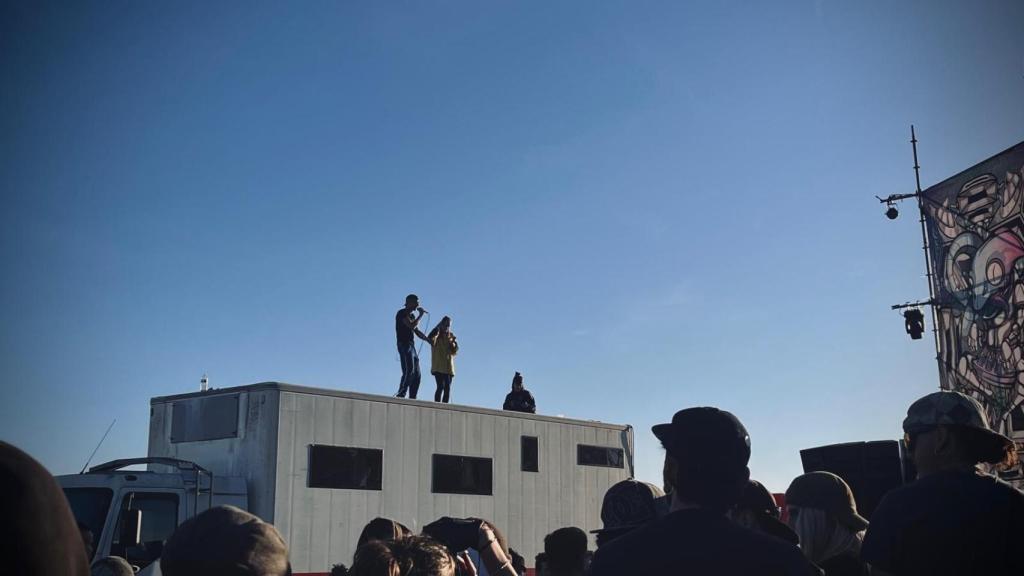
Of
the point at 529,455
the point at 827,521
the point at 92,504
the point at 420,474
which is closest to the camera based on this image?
the point at 827,521

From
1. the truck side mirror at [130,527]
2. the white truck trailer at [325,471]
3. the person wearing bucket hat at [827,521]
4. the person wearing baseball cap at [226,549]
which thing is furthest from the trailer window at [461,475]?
the person wearing baseball cap at [226,549]

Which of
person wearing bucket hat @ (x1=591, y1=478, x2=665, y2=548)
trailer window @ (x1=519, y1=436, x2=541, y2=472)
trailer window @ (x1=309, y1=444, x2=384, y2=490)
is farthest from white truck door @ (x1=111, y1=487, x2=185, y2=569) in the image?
person wearing bucket hat @ (x1=591, y1=478, x2=665, y2=548)

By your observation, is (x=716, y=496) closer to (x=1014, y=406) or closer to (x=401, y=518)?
(x=401, y=518)

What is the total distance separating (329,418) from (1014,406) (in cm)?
1216

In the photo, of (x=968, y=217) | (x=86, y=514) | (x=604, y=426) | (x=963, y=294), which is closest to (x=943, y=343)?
(x=963, y=294)

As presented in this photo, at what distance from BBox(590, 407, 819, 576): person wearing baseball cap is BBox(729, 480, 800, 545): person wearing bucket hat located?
4.85ft

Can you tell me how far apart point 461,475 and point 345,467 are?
1.90 m

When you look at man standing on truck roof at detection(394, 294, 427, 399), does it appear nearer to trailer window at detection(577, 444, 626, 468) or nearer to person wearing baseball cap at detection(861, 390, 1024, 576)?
trailer window at detection(577, 444, 626, 468)

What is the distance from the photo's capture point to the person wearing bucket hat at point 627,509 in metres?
3.64

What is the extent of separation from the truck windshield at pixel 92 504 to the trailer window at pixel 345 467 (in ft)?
7.70

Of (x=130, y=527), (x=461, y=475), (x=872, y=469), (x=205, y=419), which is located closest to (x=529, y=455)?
(x=461, y=475)

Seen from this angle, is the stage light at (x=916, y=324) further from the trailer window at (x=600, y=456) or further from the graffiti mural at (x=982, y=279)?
the trailer window at (x=600, y=456)

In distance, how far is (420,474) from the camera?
40.4ft

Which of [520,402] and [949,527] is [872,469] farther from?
[520,402]
